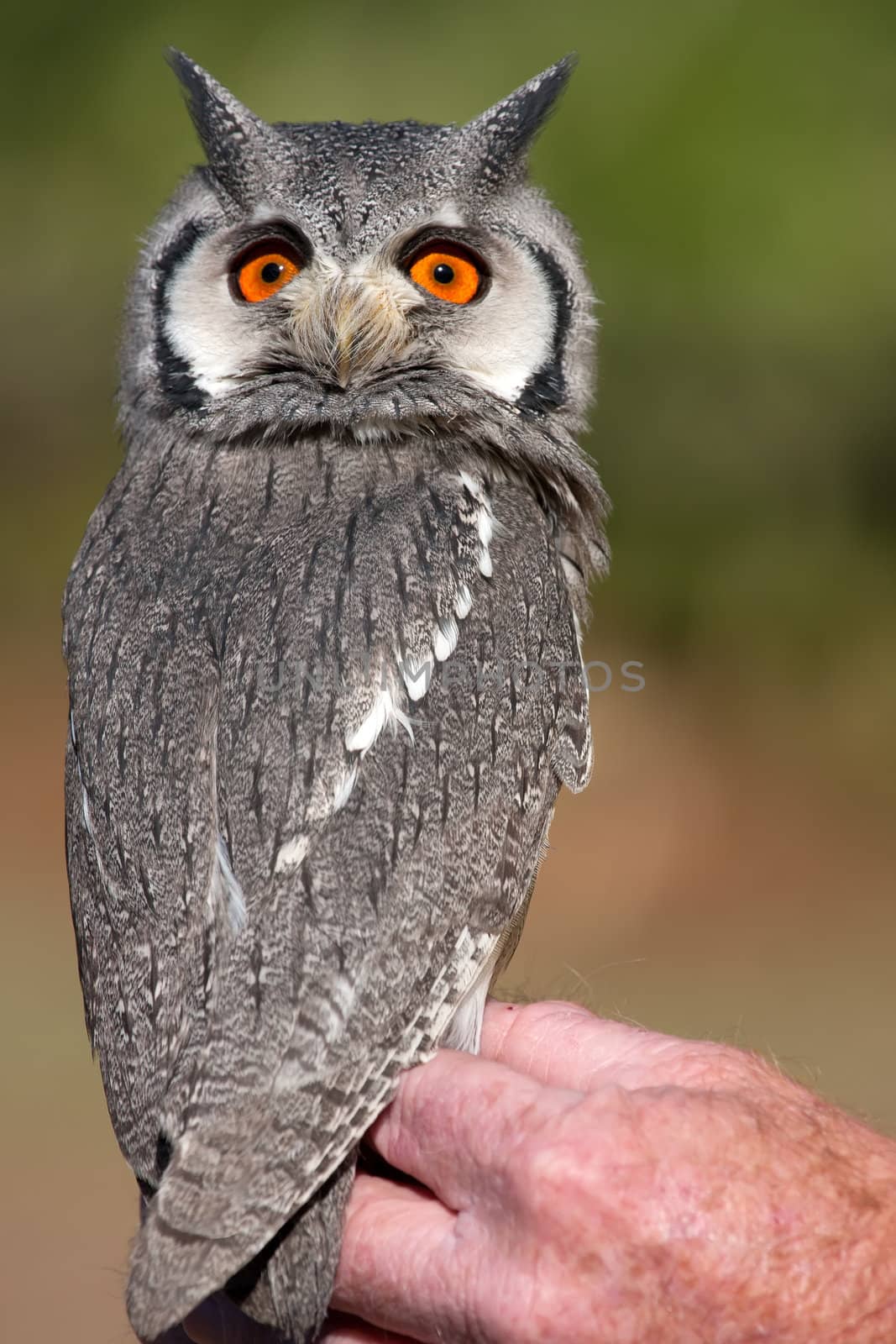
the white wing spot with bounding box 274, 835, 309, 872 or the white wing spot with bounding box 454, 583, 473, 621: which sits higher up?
the white wing spot with bounding box 454, 583, 473, 621

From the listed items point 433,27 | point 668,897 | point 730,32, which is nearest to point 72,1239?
point 668,897

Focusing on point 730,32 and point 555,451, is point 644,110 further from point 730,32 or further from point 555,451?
point 555,451

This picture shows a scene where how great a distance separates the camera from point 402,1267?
955 millimetres

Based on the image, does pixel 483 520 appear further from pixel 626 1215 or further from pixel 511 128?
pixel 626 1215

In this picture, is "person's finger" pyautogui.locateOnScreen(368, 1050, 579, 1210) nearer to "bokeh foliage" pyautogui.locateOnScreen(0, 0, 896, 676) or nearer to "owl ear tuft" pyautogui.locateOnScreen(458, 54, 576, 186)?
"owl ear tuft" pyautogui.locateOnScreen(458, 54, 576, 186)

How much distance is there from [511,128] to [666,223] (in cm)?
224

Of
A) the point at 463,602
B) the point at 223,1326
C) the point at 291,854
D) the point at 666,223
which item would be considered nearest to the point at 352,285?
the point at 463,602

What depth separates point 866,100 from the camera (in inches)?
136

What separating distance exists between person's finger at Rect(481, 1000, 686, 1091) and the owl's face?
628 millimetres

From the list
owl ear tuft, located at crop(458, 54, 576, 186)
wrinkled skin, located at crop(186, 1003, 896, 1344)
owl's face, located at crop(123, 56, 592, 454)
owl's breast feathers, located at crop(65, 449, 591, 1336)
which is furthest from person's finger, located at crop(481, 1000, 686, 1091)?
owl ear tuft, located at crop(458, 54, 576, 186)

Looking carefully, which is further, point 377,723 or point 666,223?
point 666,223

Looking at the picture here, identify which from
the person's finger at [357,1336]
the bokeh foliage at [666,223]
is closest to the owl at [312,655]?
the person's finger at [357,1336]

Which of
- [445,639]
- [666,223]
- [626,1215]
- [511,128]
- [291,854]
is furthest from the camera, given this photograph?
[666,223]

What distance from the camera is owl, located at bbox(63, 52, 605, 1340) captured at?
949 millimetres
